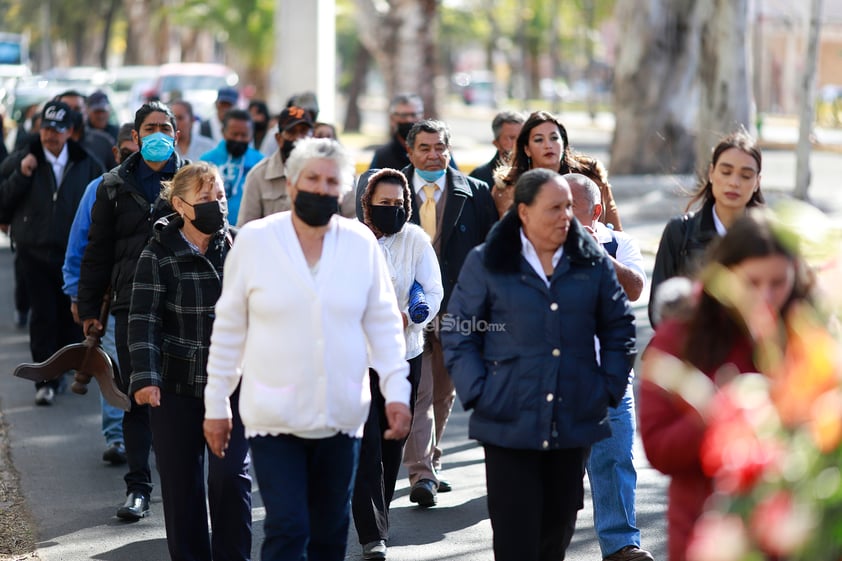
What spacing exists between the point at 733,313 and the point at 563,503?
64.1 inches

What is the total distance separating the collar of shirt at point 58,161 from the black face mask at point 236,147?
1321 millimetres

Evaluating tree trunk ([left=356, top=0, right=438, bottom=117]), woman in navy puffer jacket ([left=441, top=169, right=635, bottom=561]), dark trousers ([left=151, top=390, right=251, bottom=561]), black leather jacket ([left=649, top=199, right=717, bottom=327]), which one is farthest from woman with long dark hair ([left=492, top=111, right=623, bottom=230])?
tree trunk ([left=356, top=0, right=438, bottom=117])

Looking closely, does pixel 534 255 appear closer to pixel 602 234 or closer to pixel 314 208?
pixel 314 208

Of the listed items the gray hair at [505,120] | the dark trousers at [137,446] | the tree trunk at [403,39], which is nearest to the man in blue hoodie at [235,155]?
the gray hair at [505,120]

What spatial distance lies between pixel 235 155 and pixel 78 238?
10.7 ft

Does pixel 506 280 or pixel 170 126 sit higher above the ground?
pixel 170 126

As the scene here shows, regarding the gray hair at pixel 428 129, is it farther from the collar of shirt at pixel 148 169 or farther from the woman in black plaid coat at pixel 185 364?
the woman in black plaid coat at pixel 185 364

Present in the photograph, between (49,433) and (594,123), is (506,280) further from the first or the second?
(594,123)

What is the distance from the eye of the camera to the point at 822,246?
250 cm

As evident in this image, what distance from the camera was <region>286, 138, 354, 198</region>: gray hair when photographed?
4.77m

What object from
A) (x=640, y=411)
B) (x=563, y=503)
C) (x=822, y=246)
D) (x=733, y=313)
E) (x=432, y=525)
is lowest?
(x=432, y=525)

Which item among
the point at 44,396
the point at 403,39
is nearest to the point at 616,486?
the point at 44,396

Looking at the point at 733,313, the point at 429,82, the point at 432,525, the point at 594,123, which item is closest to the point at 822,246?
the point at 733,313

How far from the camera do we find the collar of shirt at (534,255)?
16.4 feet
